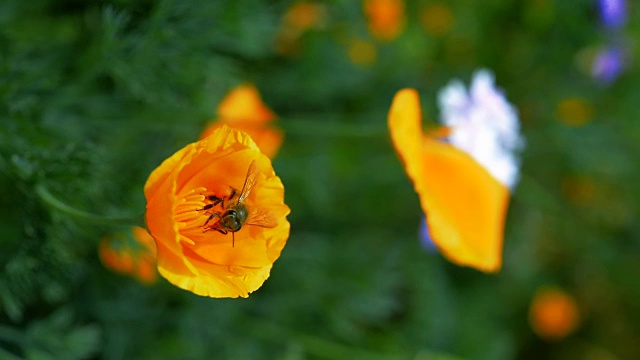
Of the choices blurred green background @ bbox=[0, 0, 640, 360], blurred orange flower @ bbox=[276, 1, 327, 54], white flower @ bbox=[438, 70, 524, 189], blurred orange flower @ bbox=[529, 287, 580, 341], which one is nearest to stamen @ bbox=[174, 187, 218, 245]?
blurred green background @ bbox=[0, 0, 640, 360]

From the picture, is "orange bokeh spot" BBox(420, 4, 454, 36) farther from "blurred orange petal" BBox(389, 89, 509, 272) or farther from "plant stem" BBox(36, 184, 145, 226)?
"plant stem" BBox(36, 184, 145, 226)

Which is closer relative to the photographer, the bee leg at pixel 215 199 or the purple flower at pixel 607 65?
the bee leg at pixel 215 199

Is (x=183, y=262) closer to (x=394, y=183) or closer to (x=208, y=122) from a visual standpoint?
(x=208, y=122)

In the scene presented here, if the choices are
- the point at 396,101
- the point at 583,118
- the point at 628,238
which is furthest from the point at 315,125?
the point at 628,238

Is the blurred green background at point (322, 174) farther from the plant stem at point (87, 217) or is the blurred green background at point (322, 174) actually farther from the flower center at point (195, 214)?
the flower center at point (195, 214)

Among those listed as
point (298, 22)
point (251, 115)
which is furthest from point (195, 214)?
point (298, 22)

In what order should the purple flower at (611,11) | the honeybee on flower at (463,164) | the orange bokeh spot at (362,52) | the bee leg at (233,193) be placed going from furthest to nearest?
the orange bokeh spot at (362,52) → the purple flower at (611,11) → the honeybee on flower at (463,164) → the bee leg at (233,193)

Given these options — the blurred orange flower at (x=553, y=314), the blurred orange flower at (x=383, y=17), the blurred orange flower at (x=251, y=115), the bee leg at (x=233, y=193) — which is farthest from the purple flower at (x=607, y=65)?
the bee leg at (x=233, y=193)
